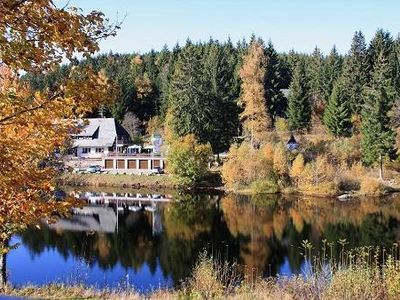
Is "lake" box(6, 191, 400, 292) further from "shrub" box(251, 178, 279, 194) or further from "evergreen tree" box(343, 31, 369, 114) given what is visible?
"evergreen tree" box(343, 31, 369, 114)

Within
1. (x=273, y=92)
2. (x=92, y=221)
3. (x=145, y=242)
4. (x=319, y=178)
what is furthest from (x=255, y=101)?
(x=145, y=242)

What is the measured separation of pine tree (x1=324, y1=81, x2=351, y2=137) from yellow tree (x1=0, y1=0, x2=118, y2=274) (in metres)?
53.6

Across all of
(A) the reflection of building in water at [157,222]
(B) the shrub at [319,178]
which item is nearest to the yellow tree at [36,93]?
(A) the reflection of building in water at [157,222]

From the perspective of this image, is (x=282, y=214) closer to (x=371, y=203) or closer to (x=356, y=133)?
(x=371, y=203)

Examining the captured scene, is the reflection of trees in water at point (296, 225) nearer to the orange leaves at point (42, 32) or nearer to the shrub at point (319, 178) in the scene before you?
the shrub at point (319, 178)

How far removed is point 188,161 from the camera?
55000mm

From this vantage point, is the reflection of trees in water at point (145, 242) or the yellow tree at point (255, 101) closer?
the reflection of trees in water at point (145, 242)

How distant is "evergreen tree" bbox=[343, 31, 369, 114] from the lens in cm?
6531

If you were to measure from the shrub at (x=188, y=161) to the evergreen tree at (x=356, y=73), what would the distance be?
21.6 metres

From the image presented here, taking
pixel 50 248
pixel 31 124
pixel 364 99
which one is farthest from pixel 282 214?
pixel 31 124

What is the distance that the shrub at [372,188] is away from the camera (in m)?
49.0

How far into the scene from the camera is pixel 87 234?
32875mm

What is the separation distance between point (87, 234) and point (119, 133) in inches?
1625

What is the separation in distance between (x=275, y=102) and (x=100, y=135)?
25.6 m
